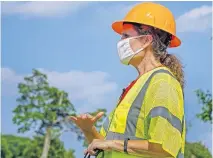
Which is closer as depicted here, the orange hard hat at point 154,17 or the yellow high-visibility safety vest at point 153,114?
the yellow high-visibility safety vest at point 153,114

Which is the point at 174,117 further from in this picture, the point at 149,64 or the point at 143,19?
the point at 143,19

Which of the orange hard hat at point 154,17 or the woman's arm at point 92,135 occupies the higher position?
the orange hard hat at point 154,17

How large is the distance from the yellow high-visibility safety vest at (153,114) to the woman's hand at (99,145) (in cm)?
3

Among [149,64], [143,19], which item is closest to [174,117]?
[149,64]

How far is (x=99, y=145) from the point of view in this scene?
219 cm

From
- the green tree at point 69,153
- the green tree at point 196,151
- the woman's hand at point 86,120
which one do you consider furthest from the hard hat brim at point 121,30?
the green tree at point 69,153

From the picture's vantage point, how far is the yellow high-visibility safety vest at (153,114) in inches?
81.7

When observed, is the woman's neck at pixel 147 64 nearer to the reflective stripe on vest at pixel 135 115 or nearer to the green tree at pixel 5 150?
the reflective stripe on vest at pixel 135 115

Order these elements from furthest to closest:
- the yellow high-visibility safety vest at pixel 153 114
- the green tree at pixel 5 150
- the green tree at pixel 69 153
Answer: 1. the green tree at pixel 5 150
2. the green tree at pixel 69 153
3. the yellow high-visibility safety vest at pixel 153 114

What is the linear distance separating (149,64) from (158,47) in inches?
2.6

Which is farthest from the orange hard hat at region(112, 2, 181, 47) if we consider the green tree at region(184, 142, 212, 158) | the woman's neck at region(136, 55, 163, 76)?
the green tree at region(184, 142, 212, 158)

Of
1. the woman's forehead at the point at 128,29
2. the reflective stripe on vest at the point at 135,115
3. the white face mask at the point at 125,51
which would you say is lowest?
the reflective stripe on vest at the point at 135,115

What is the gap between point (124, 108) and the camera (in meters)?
2.19

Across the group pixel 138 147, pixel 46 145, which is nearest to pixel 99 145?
pixel 138 147
